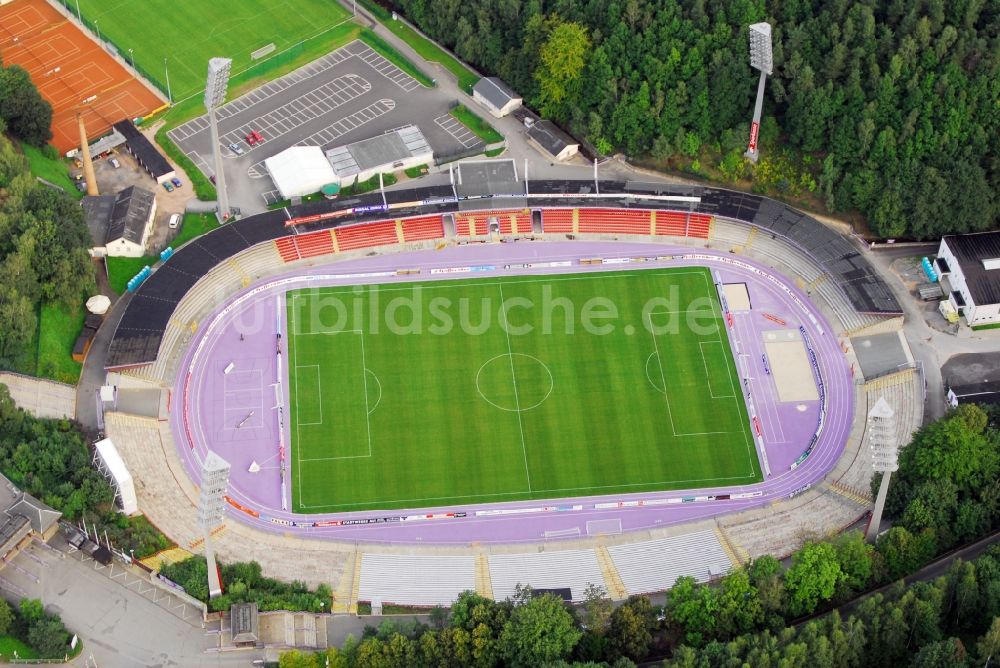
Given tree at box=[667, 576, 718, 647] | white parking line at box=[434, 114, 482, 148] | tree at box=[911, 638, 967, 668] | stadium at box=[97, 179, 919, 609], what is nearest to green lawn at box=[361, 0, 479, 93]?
white parking line at box=[434, 114, 482, 148]

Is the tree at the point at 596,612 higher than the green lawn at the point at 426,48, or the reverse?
the green lawn at the point at 426,48

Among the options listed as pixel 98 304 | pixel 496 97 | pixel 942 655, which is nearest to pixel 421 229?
pixel 496 97

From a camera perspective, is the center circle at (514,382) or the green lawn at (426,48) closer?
the center circle at (514,382)

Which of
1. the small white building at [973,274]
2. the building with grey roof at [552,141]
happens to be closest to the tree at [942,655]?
the small white building at [973,274]

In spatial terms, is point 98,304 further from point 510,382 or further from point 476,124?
point 476,124

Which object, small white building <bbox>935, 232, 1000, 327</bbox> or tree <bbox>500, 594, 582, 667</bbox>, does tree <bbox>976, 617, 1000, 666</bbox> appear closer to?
tree <bbox>500, 594, 582, 667</bbox>

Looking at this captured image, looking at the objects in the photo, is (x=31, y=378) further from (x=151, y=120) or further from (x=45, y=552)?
(x=151, y=120)

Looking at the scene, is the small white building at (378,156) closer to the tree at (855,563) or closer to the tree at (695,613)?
the tree at (695,613)
